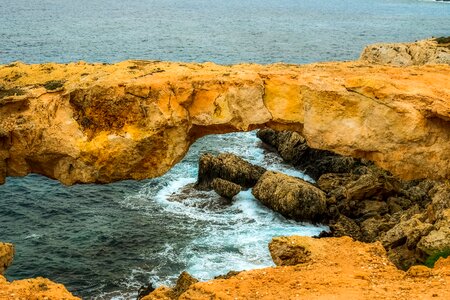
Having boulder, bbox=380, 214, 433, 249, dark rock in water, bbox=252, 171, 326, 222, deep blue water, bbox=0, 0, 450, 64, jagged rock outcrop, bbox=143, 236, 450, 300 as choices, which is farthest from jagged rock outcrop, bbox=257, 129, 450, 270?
deep blue water, bbox=0, 0, 450, 64

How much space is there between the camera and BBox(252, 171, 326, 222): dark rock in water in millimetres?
35844

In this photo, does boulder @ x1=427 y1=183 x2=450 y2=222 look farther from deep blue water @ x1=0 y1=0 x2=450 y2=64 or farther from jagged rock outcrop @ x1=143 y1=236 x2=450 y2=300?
deep blue water @ x1=0 y1=0 x2=450 y2=64

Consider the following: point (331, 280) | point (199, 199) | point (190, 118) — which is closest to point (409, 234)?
point (331, 280)

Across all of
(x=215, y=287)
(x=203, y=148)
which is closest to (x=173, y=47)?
(x=203, y=148)

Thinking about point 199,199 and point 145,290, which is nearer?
point 145,290

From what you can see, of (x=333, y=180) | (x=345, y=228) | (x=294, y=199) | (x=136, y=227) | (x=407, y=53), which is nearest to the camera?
(x=345, y=228)

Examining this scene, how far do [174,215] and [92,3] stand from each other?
158355mm

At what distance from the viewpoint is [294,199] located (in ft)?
119

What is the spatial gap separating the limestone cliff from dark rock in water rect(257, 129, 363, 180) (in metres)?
21.8

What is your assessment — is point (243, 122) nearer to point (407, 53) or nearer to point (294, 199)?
point (294, 199)

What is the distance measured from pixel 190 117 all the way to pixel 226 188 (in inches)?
762

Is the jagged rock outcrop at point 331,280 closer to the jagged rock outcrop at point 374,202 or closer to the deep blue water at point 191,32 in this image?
the jagged rock outcrop at point 374,202

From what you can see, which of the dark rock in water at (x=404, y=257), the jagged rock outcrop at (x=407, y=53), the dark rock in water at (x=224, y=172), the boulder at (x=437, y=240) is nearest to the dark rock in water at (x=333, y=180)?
the dark rock in water at (x=224, y=172)

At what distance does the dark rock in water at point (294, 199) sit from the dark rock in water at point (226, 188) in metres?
2.55
